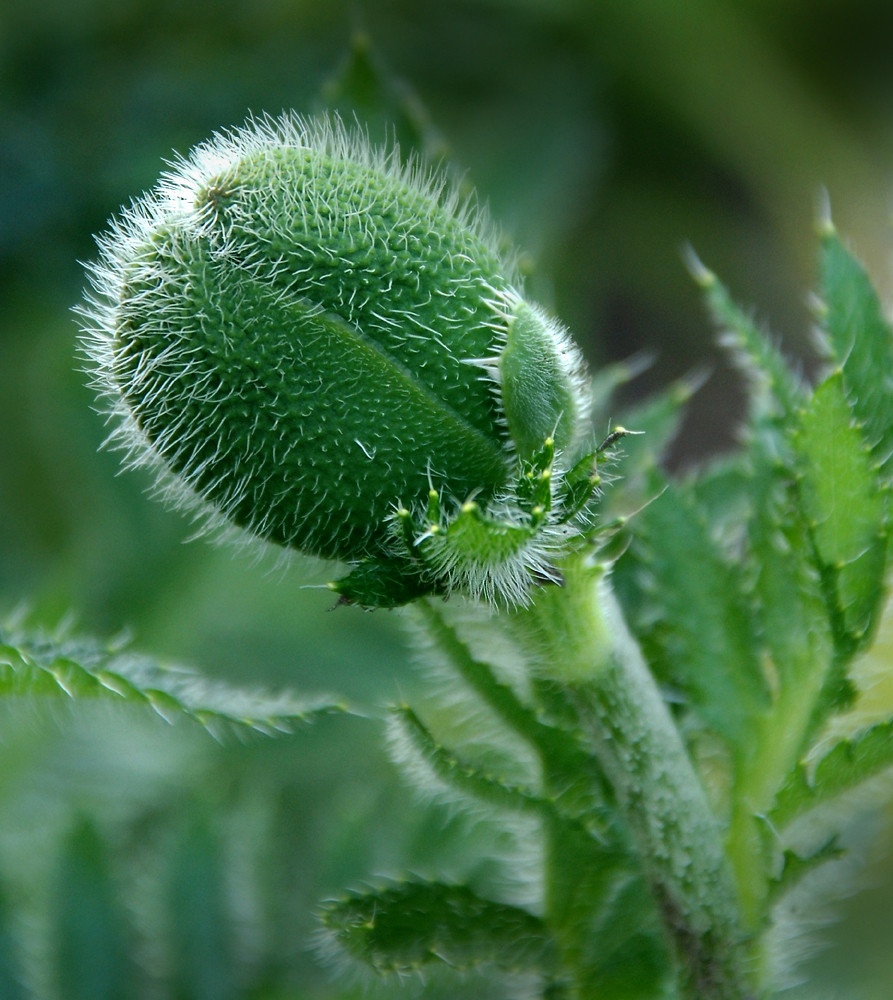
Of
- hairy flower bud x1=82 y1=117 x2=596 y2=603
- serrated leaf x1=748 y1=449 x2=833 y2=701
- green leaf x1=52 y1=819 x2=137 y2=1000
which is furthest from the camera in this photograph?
green leaf x1=52 y1=819 x2=137 y2=1000

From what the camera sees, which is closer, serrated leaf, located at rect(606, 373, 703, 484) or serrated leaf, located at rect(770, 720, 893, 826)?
serrated leaf, located at rect(770, 720, 893, 826)

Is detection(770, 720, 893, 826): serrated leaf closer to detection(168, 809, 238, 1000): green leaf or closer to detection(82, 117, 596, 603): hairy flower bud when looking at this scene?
detection(82, 117, 596, 603): hairy flower bud

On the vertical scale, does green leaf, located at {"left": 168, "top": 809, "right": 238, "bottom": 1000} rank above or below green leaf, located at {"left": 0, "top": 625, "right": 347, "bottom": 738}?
below

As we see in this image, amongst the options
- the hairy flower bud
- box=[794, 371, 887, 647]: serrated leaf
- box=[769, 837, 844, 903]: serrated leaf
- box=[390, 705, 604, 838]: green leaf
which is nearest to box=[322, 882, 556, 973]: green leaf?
box=[390, 705, 604, 838]: green leaf

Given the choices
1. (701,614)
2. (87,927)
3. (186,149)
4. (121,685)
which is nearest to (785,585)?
(701,614)

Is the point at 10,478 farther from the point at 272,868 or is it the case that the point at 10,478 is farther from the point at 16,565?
the point at 272,868

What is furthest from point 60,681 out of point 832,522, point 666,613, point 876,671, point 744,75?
point 744,75
